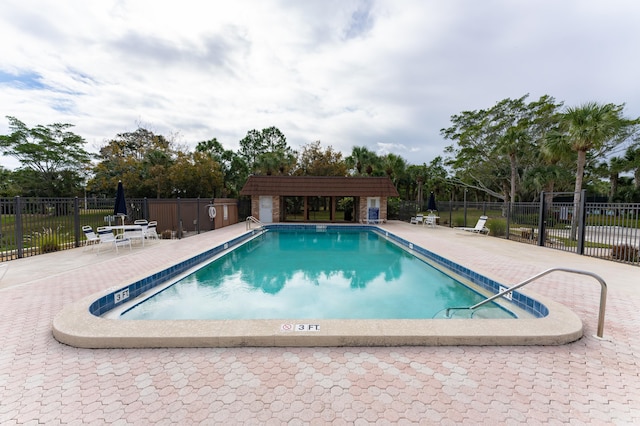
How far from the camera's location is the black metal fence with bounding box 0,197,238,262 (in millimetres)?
8055

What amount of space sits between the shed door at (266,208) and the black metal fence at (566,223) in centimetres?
1200

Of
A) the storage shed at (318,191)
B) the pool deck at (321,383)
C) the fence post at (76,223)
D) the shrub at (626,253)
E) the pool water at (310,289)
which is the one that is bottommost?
the pool water at (310,289)

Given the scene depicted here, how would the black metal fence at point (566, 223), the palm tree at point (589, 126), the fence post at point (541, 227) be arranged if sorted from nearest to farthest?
the black metal fence at point (566, 223) → the fence post at point (541, 227) → the palm tree at point (589, 126)

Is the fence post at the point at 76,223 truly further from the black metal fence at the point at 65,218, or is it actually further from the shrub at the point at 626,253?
the shrub at the point at 626,253

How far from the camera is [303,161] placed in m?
32.3

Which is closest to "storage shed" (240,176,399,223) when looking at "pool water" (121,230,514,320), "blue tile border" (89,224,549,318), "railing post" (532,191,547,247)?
"blue tile border" (89,224,549,318)

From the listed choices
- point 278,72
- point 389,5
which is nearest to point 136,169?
point 278,72

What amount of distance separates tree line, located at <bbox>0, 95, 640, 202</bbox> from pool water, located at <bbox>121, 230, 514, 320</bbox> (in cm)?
1838

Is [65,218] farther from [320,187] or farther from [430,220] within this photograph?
[430,220]

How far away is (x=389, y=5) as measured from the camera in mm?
9867

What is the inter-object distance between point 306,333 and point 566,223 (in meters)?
15.4

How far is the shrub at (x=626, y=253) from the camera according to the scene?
8.07 meters

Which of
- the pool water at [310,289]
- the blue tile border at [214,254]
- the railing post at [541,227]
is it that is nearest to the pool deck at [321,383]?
the blue tile border at [214,254]

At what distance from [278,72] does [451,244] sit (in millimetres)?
11236
